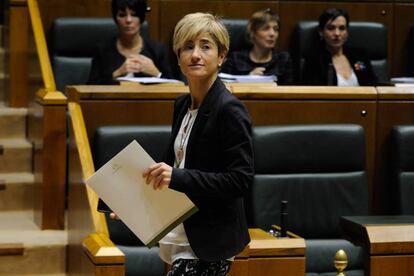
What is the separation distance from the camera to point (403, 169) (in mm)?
2281

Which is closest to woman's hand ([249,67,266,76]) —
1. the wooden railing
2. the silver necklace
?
the wooden railing

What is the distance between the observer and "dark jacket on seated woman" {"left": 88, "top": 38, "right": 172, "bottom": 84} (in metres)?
2.69

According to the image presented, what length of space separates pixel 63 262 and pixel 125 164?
0.96 m

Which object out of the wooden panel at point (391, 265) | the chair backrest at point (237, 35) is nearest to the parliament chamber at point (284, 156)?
the wooden panel at point (391, 265)

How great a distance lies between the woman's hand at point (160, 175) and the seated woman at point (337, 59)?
1.67m

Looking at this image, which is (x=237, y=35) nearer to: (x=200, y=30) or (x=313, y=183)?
(x=313, y=183)

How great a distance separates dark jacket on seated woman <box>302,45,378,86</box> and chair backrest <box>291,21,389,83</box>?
0.06m

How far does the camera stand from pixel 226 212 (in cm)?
131

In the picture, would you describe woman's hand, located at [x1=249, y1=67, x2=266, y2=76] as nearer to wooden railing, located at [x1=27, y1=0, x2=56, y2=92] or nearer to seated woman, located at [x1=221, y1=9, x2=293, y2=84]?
seated woman, located at [x1=221, y1=9, x2=293, y2=84]

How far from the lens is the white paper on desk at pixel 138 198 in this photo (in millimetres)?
1310

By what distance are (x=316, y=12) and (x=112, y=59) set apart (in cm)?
84

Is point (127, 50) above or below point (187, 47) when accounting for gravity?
below

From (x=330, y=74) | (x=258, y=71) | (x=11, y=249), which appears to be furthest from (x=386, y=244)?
(x=258, y=71)

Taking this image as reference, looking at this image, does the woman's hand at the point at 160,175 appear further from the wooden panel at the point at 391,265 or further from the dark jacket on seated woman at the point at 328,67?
the dark jacket on seated woman at the point at 328,67
